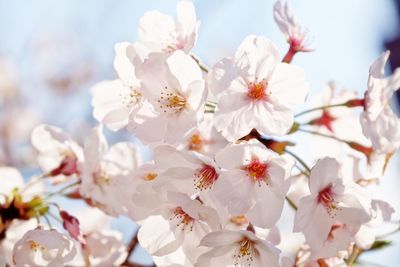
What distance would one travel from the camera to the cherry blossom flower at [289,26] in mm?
1288

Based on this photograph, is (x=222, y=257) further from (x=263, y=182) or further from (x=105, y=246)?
(x=105, y=246)

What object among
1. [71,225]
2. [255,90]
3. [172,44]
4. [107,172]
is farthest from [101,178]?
[255,90]

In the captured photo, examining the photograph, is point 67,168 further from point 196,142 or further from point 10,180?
point 196,142

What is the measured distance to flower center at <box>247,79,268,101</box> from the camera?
3.61 ft

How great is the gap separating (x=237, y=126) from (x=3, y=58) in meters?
4.95

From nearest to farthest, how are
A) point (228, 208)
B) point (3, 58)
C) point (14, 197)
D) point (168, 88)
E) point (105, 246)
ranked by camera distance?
A: point (228, 208)
point (168, 88)
point (14, 197)
point (105, 246)
point (3, 58)

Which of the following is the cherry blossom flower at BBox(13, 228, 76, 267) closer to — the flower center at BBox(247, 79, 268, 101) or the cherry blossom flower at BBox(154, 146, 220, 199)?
the cherry blossom flower at BBox(154, 146, 220, 199)

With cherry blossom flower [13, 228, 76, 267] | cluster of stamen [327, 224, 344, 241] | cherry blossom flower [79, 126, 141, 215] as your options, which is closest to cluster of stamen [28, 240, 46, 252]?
cherry blossom flower [13, 228, 76, 267]

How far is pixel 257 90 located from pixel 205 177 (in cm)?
20

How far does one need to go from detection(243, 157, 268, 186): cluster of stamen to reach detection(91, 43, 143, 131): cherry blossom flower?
0.26 m

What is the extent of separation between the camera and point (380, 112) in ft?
3.83

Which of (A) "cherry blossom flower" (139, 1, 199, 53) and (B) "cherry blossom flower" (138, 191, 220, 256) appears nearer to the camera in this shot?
(B) "cherry blossom flower" (138, 191, 220, 256)

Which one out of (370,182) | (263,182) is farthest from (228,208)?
(370,182)

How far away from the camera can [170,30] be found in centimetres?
126
